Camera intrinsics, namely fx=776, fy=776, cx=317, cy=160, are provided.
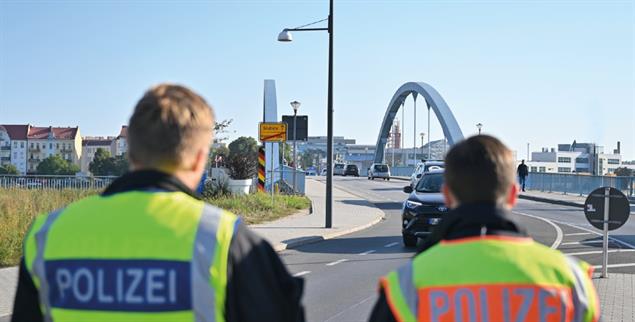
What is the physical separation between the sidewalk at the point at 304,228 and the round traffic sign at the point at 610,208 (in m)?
5.53

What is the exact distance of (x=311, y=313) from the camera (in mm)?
8500

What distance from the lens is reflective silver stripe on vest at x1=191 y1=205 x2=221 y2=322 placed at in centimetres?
224

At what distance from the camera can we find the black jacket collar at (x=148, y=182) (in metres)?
2.40

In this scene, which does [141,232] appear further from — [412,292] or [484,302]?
[484,302]

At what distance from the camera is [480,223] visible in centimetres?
243

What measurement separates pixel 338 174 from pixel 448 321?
262ft

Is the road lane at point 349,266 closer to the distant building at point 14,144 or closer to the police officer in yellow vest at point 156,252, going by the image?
the police officer in yellow vest at point 156,252

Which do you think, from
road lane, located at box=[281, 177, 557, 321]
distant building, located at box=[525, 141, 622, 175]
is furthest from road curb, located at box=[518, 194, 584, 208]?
distant building, located at box=[525, 141, 622, 175]

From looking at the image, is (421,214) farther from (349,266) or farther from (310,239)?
(349,266)

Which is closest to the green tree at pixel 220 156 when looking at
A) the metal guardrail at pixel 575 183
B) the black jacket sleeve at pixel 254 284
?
the metal guardrail at pixel 575 183

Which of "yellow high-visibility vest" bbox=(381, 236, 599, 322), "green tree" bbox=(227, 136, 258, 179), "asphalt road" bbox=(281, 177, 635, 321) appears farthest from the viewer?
"green tree" bbox=(227, 136, 258, 179)

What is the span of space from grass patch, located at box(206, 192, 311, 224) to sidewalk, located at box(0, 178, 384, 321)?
50 cm

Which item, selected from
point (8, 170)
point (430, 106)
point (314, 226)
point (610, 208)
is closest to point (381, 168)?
point (430, 106)

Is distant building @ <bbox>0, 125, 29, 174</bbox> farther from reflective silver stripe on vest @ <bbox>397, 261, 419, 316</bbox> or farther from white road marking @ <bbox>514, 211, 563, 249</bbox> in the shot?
reflective silver stripe on vest @ <bbox>397, 261, 419, 316</bbox>
